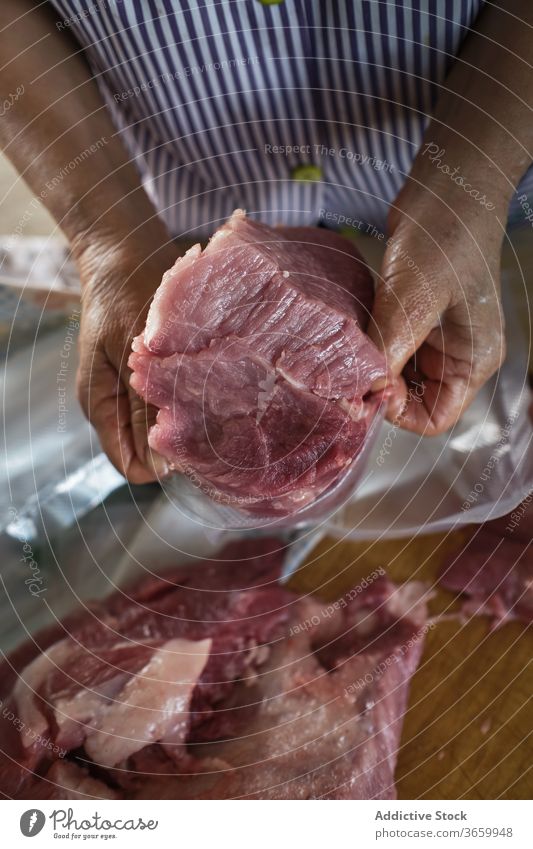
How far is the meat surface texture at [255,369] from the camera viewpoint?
0.55m

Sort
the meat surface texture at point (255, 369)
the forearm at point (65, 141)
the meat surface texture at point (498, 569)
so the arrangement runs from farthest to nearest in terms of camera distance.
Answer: the meat surface texture at point (498, 569), the forearm at point (65, 141), the meat surface texture at point (255, 369)

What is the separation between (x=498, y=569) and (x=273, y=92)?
0.75 metres

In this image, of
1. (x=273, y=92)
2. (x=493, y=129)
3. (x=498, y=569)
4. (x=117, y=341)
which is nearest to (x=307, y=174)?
(x=273, y=92)

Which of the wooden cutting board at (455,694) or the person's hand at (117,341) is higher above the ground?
the person's hand at (117,341)

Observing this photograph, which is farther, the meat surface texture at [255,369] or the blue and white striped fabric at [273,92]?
the blue and white striped fabric at [273,92]

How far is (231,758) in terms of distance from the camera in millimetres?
797

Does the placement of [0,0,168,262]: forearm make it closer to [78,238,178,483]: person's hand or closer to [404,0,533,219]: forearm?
[78,238,178,483]: person's hand

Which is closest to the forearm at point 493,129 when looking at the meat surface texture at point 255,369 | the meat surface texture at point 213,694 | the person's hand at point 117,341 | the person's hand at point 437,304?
the person's hand at point 437,304

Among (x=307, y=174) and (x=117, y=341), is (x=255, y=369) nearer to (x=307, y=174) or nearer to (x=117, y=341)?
(x=117, y=341)

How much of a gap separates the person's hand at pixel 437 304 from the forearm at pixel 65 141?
0.25 meters

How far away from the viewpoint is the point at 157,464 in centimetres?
65

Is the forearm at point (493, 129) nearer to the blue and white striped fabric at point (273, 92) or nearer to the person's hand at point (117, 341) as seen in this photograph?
the blue and white striped fabric at point (273, 92)

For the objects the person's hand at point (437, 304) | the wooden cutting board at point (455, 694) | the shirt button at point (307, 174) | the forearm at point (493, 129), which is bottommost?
the wooden cutting board at point (455, 694)

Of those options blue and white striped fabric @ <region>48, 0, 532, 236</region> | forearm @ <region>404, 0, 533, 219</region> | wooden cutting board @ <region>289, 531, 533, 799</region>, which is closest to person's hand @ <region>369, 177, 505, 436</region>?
forearm @ <region>404, 0, 533, 219</region>
